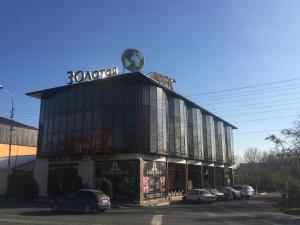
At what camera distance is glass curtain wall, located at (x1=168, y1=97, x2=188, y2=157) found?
45.8 meters

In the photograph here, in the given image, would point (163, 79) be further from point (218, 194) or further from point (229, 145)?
point (229, 145)

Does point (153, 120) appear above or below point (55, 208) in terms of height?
above

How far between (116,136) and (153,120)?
14.2 feet

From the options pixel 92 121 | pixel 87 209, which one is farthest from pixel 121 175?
pixel 87 209

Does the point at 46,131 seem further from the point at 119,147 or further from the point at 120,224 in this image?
the point at 120,224

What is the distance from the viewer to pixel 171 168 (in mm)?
46750

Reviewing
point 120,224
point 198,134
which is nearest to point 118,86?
point 198,134

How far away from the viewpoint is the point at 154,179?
41844 mm

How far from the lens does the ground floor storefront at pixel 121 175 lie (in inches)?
1551

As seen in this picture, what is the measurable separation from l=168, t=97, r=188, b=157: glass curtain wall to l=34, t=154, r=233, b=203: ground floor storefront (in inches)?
48.0

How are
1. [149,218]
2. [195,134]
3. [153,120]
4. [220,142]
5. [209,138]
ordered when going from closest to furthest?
[149,218] < [153,120] < [195,134] < [209,138] < [220,142]

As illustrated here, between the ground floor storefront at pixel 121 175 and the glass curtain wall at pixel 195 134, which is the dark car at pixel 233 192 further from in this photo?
the glass curtain wall at pixel 195 134

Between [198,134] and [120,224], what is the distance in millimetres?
36324

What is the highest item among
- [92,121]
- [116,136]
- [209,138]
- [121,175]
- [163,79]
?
[163,79]
